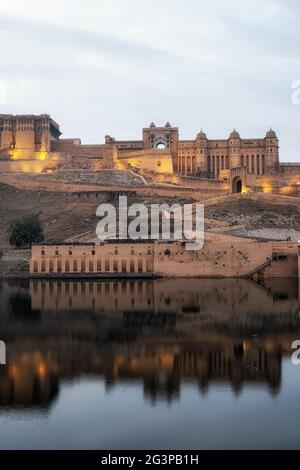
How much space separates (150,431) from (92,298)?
20.9 meters

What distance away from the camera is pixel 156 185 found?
68438 mm

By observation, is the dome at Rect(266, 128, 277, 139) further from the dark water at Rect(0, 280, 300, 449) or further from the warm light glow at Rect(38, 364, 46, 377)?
the warm light glow at Rect(38, 364, 46, 377)

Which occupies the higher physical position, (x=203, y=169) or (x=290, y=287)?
(x=203, y=169)

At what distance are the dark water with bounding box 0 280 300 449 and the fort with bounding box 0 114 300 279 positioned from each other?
1035 centimetres

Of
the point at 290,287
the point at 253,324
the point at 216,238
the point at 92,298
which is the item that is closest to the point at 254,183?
the point at 216,238

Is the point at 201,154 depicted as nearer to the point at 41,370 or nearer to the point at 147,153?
the point at 147,153

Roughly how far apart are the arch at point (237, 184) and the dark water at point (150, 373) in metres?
35.3

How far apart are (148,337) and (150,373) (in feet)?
18.1

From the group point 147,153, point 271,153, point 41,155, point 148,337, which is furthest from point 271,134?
point 148,337

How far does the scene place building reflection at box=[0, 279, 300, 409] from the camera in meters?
19.7

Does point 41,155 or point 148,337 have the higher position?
point 41,155

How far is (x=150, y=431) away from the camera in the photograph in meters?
15.6
